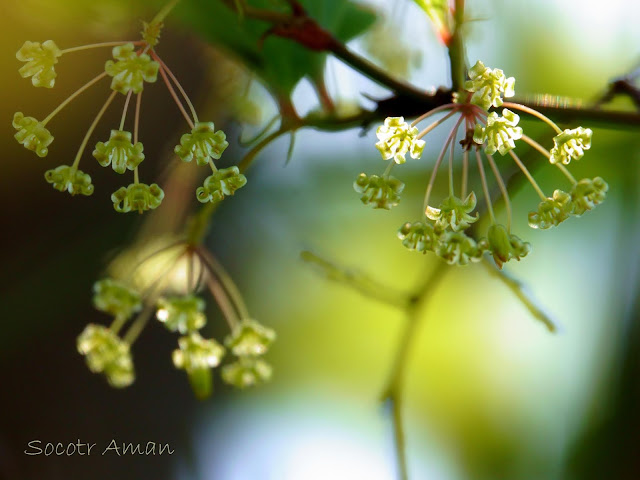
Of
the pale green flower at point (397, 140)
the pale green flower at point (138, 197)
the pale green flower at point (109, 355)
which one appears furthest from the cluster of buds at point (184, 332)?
the pale green flower at point (397, 140)

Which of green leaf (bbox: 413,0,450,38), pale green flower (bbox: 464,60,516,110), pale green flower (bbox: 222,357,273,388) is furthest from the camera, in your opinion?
pale green flower (bbox: 222,357,273,388)

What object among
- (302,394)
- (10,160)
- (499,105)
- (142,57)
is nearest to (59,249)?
(10,160)

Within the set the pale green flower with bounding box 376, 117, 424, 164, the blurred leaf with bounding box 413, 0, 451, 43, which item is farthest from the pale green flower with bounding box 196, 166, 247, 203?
the blurred leaf with bounding box 413, 0, 451, 43

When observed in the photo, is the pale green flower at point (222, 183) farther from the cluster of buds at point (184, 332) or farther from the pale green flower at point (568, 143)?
the pale green flower at point (568, 143)

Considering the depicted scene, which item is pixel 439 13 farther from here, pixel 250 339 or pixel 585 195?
pixel 250 339

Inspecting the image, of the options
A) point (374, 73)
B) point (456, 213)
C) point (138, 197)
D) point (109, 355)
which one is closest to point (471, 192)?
point (456, 213)

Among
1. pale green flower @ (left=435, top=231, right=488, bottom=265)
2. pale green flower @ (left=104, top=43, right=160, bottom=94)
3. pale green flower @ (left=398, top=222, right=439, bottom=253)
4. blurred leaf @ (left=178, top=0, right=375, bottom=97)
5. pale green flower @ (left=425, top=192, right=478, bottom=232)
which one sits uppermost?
blurred leaf @ (left=178, top=0, right=375, bottom=97)

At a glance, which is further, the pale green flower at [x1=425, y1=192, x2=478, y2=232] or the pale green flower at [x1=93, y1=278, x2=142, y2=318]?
A: the pale green flower at [x1=93, y1=278, x2=142, y2=318]

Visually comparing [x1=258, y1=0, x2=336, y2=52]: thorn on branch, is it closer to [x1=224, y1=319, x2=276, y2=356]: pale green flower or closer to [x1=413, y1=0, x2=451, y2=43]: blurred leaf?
[x1=413, y1=0, x2=451, y2=43]: blurred leaf
